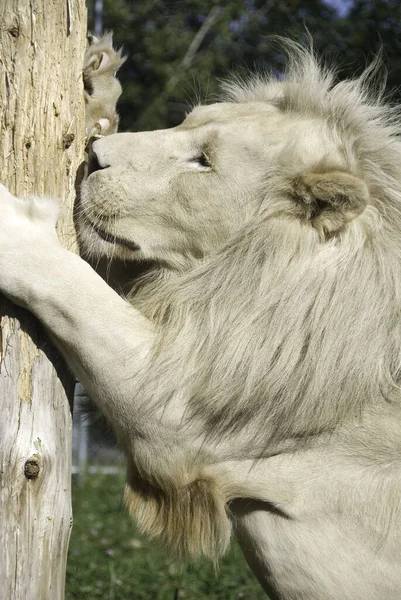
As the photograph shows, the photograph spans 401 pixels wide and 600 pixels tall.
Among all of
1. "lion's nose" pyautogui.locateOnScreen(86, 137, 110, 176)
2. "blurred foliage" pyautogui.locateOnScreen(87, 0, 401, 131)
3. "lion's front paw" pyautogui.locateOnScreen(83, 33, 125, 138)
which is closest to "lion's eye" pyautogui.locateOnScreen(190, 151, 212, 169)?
"lion's nose" pyautogui.locateOnScreen(86, 137, 110, 176)

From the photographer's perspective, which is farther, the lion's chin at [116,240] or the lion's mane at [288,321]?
the lion's chin at [116,240]

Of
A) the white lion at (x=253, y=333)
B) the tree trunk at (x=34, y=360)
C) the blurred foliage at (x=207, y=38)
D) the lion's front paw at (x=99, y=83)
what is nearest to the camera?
the tree trunk at (x=34, y=360)

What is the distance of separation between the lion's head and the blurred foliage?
18.8ft

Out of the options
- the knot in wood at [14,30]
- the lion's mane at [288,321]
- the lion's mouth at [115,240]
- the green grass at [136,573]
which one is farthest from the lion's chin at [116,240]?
the green grass at [136,573]

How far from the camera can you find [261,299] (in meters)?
3.11

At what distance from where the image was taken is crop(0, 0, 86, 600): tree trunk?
2.68m

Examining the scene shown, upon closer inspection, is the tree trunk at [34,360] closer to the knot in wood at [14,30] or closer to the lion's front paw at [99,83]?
the knot in wood at [14,30]

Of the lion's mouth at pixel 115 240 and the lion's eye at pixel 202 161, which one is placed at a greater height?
the lion's eye at pixel 202 161

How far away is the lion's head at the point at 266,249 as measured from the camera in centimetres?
301

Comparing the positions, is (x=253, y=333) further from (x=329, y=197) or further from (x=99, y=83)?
(x=99, y=83)

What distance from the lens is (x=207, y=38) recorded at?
1035cm

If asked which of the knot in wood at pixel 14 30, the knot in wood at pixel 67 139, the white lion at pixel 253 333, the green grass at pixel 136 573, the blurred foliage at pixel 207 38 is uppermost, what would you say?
the knot in wood at pixel 14 30

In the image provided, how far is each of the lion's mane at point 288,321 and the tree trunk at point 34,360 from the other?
1.12 feet

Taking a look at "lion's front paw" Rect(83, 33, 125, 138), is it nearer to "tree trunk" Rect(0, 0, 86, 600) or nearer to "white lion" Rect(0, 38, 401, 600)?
"white lion" Rect(0, 38, 401, 600)
